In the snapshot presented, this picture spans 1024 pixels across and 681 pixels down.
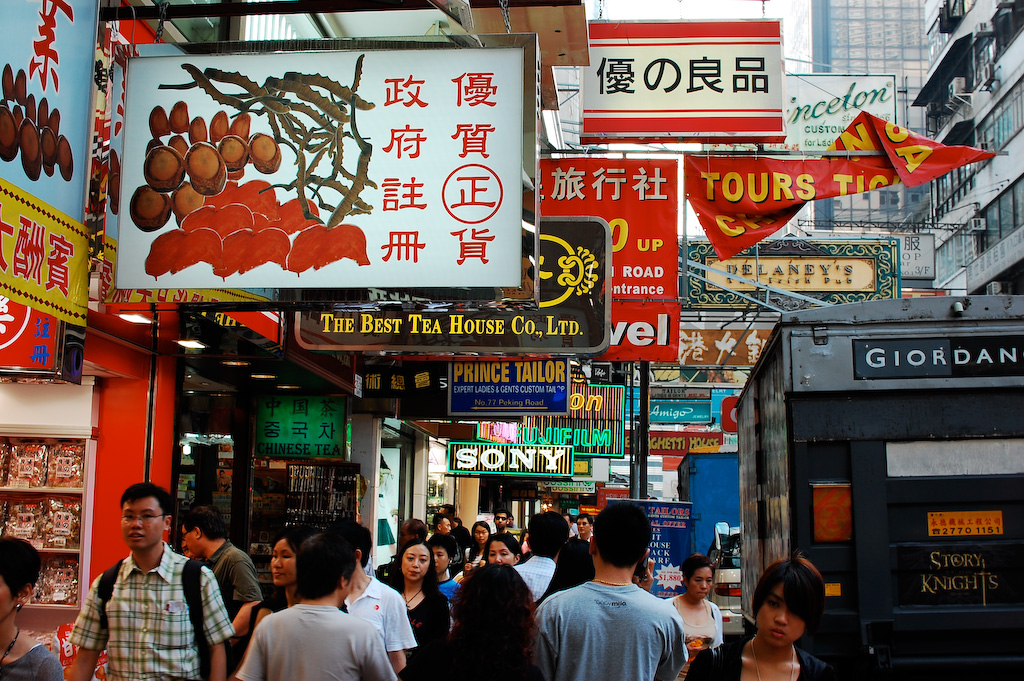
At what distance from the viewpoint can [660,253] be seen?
10.3 meters

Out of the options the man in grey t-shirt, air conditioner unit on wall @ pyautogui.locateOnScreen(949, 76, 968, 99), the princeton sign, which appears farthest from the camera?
air conditioner unit on wall @ pyautogui.locateOnScreen(949, 76, 968, 99)

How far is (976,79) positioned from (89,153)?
150ft

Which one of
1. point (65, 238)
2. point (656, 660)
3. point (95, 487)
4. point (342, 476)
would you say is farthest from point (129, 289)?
point (342, 476)

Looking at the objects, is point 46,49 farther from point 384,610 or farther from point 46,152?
point 384,610

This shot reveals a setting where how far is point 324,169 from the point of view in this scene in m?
5.43

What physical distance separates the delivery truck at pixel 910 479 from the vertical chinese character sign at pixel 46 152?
423 centimetres

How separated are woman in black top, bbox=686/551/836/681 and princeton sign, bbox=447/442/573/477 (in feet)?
54.1

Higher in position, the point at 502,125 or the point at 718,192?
the point at 718,192

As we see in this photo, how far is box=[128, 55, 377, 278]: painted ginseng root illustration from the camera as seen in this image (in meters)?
5.35

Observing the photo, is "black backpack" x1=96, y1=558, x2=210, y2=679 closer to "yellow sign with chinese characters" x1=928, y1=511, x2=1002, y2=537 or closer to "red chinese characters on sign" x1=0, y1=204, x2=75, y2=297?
"red chinese characters on sign" x1=0, y1=204, x2=75, y2=297

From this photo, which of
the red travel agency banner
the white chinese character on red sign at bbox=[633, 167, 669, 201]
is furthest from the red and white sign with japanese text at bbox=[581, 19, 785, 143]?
the white chinese character on red sign at bbox=[633, 167, 669, 201]

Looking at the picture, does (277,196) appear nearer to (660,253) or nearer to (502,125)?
(502,125)

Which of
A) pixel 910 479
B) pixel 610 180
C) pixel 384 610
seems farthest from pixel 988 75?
pixel 384 610

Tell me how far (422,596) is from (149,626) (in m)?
2.30
